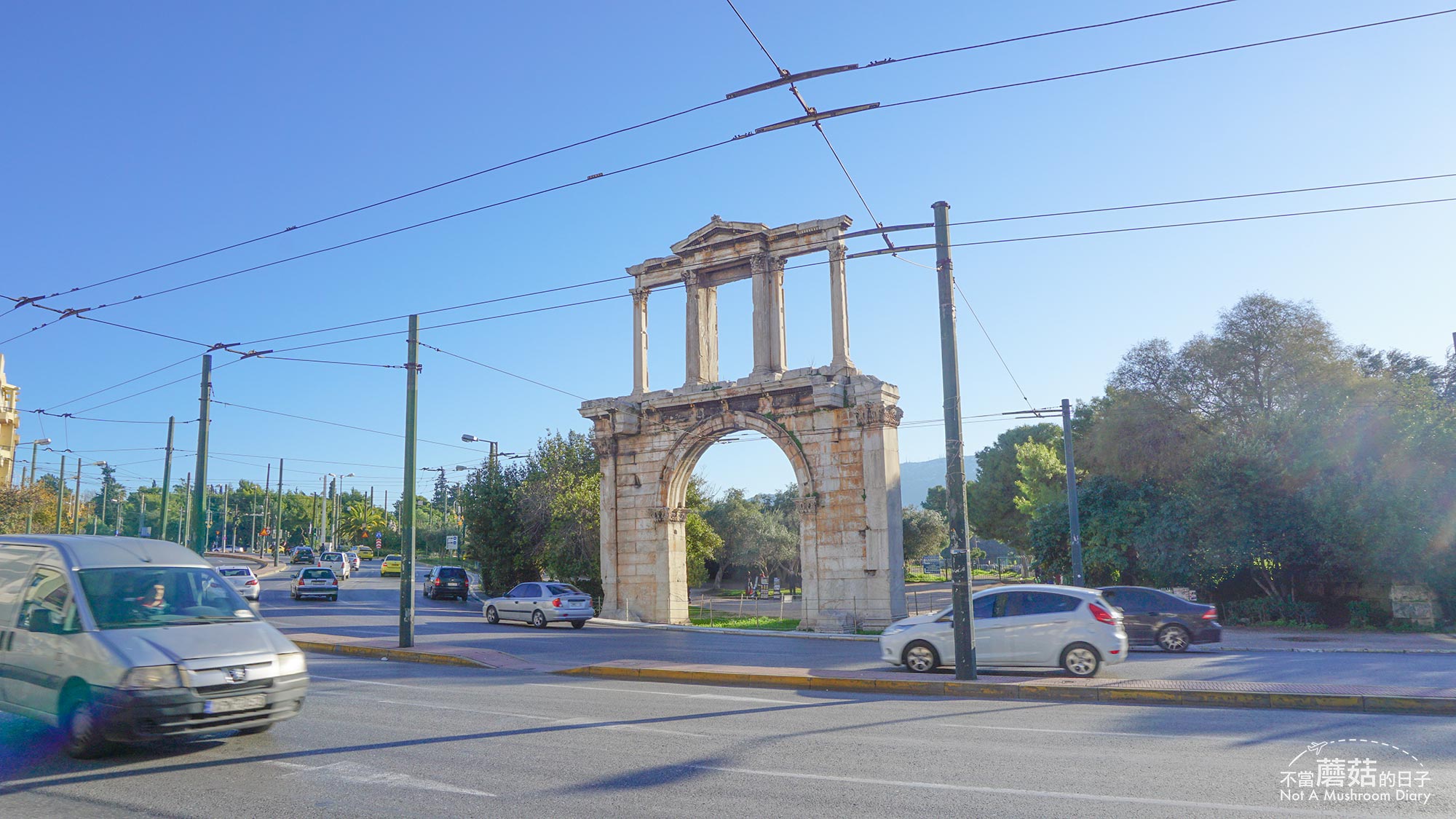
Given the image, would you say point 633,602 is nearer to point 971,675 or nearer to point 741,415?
point 741,415

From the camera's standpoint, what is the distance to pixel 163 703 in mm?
7160

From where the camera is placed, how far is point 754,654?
62.6ft

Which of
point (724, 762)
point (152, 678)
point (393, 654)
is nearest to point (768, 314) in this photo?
point (393, 654)

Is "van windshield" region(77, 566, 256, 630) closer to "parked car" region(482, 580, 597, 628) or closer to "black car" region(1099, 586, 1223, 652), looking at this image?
"black car" region(1099, 586, 1223, 652)

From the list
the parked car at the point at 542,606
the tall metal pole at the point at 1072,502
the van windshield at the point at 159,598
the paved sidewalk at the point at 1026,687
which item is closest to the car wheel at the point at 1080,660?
the paved sidewalk at the point at 1026,687

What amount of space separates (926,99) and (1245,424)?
27820 mm

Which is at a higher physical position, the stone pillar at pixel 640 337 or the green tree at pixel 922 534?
the stone pillar at pixel 640 337

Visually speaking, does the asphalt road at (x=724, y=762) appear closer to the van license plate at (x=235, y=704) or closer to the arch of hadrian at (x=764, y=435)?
the van license plate at (x=235, y=704)

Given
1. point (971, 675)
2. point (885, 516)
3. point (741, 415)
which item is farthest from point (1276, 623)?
point (971, 675)

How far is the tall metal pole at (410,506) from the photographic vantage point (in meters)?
18.2

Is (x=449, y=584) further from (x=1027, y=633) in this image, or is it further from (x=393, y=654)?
(x=1027, y=633)

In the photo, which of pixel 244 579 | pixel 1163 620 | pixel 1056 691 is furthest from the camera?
pixel 244 579

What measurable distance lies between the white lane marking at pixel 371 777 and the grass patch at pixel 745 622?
21.7 meters

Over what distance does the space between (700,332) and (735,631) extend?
35.0ft
